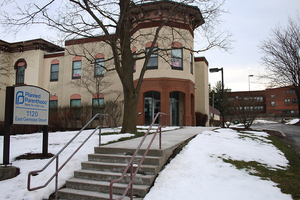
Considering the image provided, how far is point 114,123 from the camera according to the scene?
65.7 feet

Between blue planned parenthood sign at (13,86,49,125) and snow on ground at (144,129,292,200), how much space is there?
4.09 metres

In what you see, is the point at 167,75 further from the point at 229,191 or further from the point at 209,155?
the point at 229,191

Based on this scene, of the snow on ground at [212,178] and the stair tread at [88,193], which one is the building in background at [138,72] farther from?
the stair tread at [88,193]

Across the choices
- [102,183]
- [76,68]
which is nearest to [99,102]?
[76,68]

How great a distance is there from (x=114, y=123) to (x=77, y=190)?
14874mm

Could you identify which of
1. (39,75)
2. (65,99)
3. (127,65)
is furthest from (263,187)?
(39,75)

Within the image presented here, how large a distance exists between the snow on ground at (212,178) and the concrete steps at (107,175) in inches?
10.0

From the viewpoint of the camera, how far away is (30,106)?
6.73 metres

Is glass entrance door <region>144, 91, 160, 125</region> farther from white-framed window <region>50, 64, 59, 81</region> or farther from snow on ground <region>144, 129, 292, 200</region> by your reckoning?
snow on ground <region>144, 129, 292, 200</region>

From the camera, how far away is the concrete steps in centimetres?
489

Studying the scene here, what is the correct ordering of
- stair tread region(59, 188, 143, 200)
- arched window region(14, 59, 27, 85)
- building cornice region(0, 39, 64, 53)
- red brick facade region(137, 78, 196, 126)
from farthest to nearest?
arched window region(14, 59, 27, 85) → building cornice region(0, 39, 64, 53) → red brick facade region(137, 78, 196, 126) → stair tread region(59, 188, 143, 200)

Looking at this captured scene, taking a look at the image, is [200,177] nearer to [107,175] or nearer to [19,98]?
[107,175]

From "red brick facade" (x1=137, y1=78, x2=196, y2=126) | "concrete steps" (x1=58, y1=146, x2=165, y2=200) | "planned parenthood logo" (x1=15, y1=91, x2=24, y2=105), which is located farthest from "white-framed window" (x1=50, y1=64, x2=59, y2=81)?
"concrete steps" (x1=58, y1=146, x2=165, y2=200)

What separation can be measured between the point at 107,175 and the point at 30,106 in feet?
10.6
